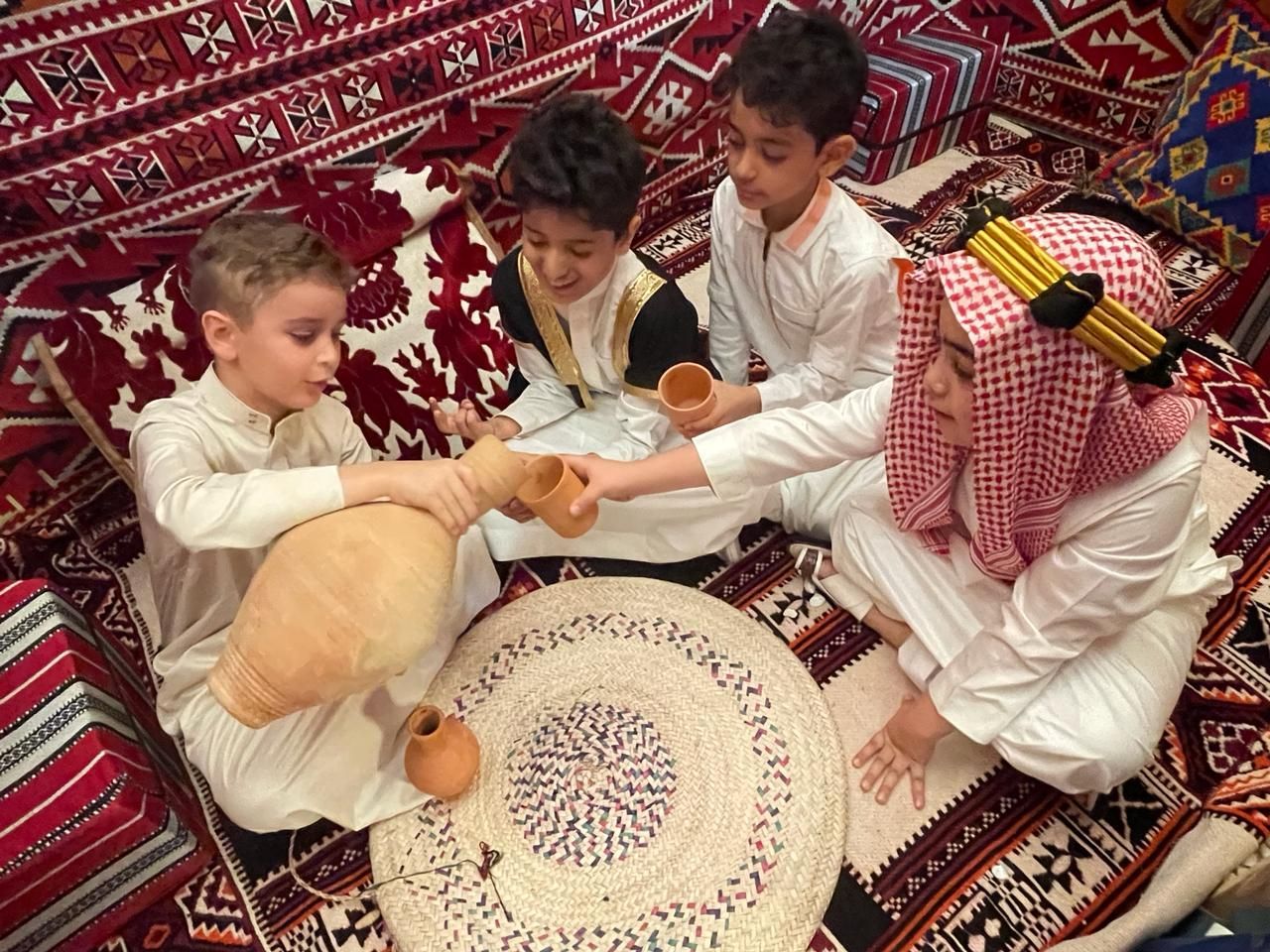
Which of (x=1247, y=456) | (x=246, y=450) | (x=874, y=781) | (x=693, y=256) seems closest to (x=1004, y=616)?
(x=874, y=781)

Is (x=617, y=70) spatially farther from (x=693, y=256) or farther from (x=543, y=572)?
(x=543, y=572)

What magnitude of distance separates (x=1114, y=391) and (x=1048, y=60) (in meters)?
2.20

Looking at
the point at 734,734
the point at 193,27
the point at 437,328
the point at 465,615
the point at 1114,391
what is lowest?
the point at 734,734

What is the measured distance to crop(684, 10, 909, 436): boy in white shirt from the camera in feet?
4.54

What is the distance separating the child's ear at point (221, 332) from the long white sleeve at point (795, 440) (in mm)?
706

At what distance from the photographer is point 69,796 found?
3.66ft

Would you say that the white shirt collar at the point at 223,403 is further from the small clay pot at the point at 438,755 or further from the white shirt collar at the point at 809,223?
the white shirt collar at the point at 809,223

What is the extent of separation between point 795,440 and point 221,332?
2.84 ft

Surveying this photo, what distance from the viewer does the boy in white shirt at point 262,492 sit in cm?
108

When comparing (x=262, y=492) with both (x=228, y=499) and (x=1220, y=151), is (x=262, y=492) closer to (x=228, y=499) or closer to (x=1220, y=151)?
(x=228, y=499)

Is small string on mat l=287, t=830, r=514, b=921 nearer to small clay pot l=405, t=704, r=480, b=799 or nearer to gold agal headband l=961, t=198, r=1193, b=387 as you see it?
small clay pot l=405, t=704, r=480, b=799

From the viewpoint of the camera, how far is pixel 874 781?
4.50ft

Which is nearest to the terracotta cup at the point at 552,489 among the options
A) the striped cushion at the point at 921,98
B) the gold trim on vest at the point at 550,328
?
the gold trim on vest at the point at 550,328

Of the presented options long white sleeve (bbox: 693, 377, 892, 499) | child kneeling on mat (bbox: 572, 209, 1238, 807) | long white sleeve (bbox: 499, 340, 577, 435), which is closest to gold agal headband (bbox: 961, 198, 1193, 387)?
child kneeling on mat (bbox: 572, 209, 1238, 807)
